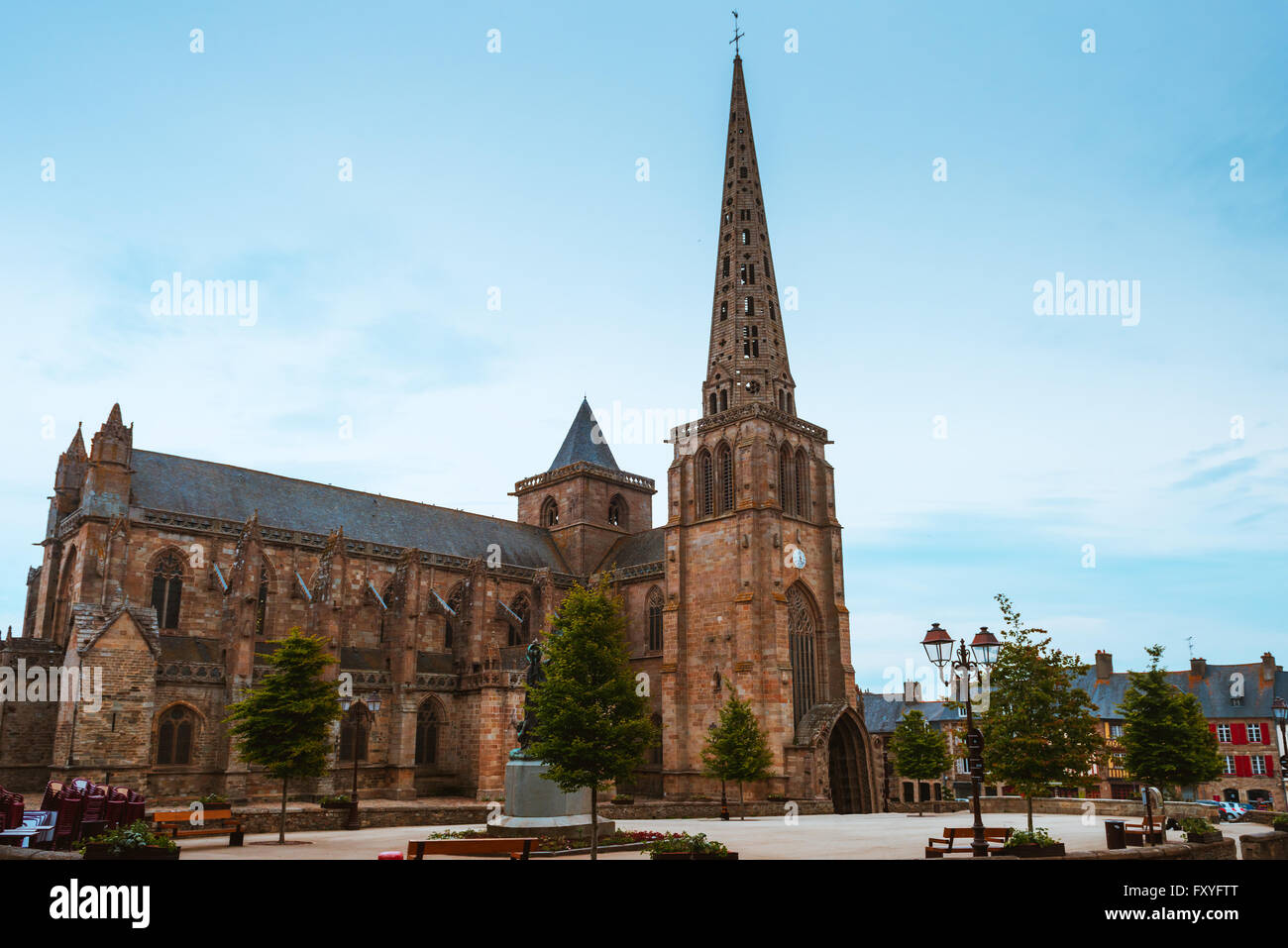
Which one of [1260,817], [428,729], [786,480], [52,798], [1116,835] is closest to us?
[52,798]

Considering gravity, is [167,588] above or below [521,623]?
above

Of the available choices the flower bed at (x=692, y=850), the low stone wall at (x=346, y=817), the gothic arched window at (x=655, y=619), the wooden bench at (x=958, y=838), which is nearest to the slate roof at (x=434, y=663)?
the gothic arched window at (x=655, y=619)

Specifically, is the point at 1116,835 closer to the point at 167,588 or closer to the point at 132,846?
the point at 132,846

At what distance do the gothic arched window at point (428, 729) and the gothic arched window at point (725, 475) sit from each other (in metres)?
18.5

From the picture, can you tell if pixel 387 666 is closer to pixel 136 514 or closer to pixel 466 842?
pixel 136 514

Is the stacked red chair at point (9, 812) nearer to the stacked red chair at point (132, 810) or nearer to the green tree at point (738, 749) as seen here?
the stacked red chair at point (132, 810)

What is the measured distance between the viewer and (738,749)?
41.2 metres

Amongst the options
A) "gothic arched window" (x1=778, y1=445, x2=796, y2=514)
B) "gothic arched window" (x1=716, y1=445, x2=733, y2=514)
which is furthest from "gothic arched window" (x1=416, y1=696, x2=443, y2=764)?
"gothic arched window" (x1=778, y1=445, x2=796, y2=514)

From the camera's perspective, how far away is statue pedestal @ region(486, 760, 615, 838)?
22.9 metres

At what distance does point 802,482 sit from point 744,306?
445 inches

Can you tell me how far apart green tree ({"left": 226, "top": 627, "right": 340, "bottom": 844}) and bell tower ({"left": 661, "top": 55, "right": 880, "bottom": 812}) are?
23.0m

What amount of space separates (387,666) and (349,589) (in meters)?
4.98

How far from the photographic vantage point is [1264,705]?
2383 inches

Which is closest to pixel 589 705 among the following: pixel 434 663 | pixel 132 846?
pixel 132 846
